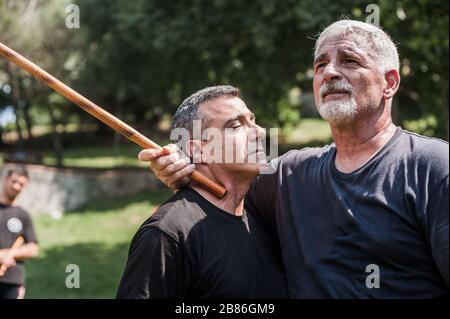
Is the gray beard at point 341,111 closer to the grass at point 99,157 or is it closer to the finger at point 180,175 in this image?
the finger at point 180,175

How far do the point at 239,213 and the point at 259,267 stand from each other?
330mm

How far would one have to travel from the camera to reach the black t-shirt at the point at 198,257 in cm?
249

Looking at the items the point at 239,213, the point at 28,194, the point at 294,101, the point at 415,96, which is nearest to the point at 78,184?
the point at 28,194

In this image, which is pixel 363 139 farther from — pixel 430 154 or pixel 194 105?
pixel 194 105

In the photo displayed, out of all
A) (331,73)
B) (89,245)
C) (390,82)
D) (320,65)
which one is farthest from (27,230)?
(89,245)

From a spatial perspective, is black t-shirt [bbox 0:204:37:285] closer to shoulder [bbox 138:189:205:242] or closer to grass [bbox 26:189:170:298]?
grass [bbox 26:189:170:298]

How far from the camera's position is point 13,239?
683cm

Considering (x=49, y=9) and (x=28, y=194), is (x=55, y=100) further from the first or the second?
(x=28, y=194)

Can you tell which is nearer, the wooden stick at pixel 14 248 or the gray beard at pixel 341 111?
the gray beard at pixel 341 111

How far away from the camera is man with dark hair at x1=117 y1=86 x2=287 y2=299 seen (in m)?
2.50

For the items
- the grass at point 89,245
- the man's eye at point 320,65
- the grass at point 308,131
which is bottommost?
the grass at point 89,245

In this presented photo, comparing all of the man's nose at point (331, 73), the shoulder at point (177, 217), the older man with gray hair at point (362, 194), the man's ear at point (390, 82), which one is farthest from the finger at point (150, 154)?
the man's ear at point (390, 82)

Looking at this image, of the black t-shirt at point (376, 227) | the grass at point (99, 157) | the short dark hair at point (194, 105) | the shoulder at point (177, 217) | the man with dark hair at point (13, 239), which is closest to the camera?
the black t-shirt at point (376, 227)

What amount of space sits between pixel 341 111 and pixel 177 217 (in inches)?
36.1
